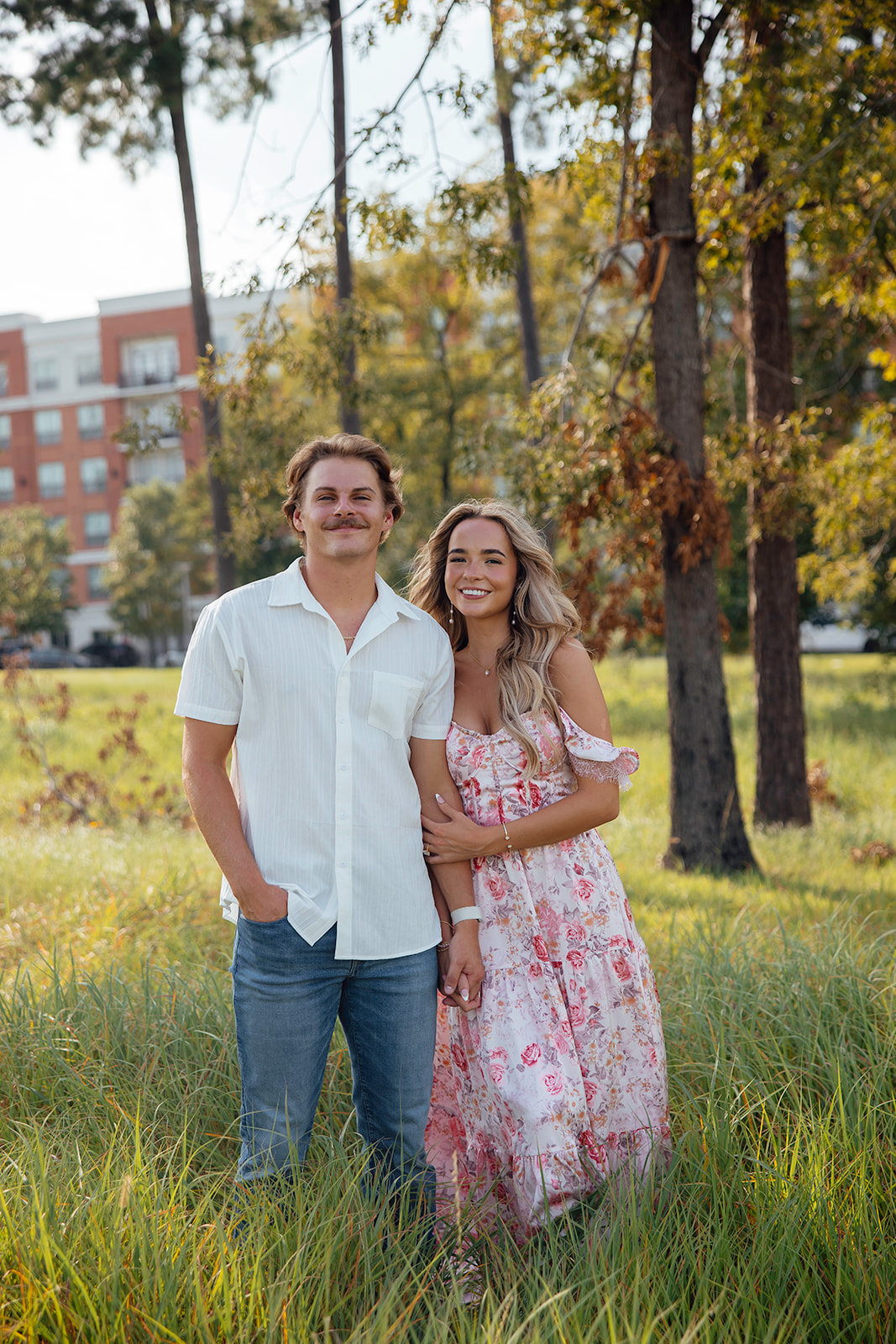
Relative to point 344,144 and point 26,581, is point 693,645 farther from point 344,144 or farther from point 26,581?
point 26,581

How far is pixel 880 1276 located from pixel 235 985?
1.68 m

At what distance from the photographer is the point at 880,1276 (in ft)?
7.97

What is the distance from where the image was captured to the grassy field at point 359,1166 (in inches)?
85.9

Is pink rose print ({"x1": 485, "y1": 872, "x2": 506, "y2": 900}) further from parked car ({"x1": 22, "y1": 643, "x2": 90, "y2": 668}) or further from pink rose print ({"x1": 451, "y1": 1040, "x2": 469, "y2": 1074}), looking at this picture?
parked car ({"x1": 22, "y1": 643, "x2": 90, "y2": 668})

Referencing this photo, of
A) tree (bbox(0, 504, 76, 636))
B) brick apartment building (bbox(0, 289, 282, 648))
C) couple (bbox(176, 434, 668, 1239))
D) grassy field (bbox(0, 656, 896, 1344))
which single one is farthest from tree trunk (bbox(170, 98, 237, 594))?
brick apartment building (bbox(0, 289, 282, 648))

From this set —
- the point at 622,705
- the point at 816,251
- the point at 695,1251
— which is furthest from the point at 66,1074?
the point at 622,705

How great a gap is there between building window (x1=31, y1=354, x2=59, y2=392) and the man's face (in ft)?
190

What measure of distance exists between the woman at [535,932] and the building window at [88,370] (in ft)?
183

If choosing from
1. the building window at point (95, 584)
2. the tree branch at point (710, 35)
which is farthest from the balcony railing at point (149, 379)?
the tree branch at point (710, 35)

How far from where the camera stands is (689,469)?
6938 mm

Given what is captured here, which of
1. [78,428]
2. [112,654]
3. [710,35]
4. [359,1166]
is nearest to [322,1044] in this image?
[359,1166]

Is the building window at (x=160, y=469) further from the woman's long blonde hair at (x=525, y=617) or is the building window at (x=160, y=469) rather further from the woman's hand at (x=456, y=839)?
the woman's hand at (x=456, y=839)

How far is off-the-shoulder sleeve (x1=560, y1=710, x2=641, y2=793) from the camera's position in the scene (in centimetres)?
295

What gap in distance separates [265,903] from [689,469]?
5.20 metres
